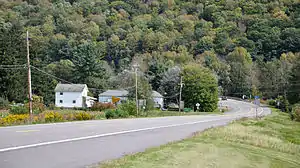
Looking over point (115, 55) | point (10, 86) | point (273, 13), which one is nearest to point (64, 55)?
point (115, 55)

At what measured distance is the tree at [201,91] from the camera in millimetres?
78750

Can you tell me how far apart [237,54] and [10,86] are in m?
97.8

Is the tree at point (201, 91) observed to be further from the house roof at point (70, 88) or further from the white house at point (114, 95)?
the house roof at point (70, 88)

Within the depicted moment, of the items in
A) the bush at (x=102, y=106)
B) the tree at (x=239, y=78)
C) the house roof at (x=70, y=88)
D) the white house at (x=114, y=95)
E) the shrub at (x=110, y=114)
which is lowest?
the shrub at (x=110, y=114)

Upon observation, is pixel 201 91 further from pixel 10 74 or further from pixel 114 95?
pixel 10 74

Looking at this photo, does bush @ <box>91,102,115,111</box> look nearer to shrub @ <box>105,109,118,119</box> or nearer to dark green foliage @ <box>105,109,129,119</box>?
dark green foliage @ <box>105,109,129,119</box>

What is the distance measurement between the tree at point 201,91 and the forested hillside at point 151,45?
22.9 ft

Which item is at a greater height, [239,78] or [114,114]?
[239,78]

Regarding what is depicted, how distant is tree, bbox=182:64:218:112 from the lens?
78750 mm

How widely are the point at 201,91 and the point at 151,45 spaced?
6742cm

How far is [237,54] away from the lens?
449 feet

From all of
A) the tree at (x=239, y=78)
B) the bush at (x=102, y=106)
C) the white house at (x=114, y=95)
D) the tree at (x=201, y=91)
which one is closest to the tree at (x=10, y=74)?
the bush at (x=102, y=106)

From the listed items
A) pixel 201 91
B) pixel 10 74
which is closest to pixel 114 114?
pixel 10 74

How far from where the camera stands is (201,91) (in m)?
78.6
